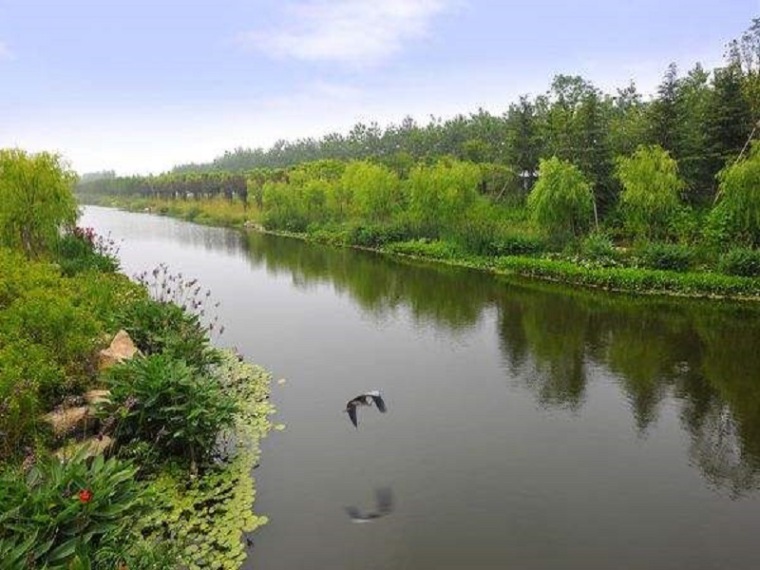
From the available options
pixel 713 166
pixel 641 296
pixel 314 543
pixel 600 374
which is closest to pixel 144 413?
pixel 314 543

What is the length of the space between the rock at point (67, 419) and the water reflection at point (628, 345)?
1000cm

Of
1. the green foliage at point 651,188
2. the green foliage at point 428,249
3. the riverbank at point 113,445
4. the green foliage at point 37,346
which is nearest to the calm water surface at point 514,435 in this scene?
the riverbank at point 113,445

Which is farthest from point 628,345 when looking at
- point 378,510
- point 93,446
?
point 93,446

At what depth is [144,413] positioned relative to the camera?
412 inches

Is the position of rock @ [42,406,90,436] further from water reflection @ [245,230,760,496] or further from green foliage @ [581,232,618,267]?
green foliage @ [581,232,618,267]

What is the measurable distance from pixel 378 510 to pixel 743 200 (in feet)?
78.8

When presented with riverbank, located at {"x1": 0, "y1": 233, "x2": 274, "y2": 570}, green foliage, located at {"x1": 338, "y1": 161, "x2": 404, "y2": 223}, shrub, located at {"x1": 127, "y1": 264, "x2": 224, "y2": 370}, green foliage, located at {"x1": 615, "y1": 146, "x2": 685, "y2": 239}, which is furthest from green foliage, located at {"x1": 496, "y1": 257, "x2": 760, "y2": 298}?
green foliage, located at {"x1": 338, "y1": 161, "x2": 404, "y2": 223}

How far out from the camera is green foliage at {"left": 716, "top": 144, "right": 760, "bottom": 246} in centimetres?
2597

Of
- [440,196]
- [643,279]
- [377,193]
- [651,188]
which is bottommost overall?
[643,279]

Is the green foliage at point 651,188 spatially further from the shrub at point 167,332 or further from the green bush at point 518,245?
the shrub at point 167,332

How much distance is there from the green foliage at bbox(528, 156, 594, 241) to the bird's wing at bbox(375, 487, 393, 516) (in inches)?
1049

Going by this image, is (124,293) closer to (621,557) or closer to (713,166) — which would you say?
(621,557)

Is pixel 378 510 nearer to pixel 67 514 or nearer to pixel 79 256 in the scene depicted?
pixel 67 514

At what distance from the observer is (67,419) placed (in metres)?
10.3
